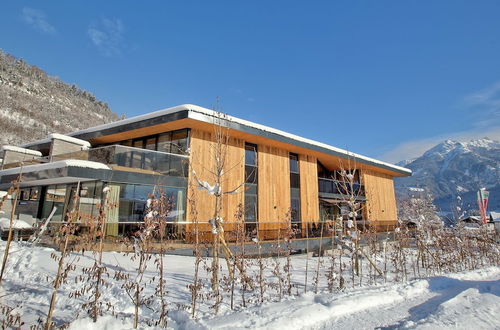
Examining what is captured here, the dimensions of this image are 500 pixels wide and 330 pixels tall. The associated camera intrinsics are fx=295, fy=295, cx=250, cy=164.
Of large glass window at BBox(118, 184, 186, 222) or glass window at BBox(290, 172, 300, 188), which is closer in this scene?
large glass window at BBox(118, 184, 186, 222)

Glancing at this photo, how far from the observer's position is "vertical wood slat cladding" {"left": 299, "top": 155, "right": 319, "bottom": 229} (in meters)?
19.8

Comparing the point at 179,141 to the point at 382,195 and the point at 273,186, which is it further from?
the point at 382,195

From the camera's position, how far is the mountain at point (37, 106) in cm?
4753

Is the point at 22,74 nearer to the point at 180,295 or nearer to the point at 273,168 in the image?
the point at 273,168

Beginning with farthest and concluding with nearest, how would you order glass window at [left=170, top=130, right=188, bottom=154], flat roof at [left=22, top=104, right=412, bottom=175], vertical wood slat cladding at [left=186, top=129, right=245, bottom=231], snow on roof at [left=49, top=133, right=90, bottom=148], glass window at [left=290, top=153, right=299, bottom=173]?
glass window at [left=290, top=153, right=299, bottom=173] → snow on roof at [left=49, top=133, right=90, bottom=148] → glass window at [left=170, top=130, right=188, bottom=154] → vertical wood slat cladding at [left=186, top=129, right=245, bottom=231] → flat roof at [left=22, top=104, right=412, bottom=175]

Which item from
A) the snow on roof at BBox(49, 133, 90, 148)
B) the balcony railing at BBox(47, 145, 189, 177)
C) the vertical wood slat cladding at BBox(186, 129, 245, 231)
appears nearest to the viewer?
the balcony railing at BBox(47, 145, 189, 177)

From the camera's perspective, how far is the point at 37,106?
5688 cm

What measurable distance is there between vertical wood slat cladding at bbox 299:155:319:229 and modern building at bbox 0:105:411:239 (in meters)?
0.07

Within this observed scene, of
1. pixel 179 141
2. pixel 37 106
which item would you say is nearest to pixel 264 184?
pixel 179 141

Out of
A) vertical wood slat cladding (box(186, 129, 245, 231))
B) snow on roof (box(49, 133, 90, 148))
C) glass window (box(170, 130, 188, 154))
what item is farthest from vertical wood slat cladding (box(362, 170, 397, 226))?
snow on roof (box(49, 133, 90, 148))

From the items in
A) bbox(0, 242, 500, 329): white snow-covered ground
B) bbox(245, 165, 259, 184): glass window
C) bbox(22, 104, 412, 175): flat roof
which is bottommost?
bbox(0, 242, 500, 329): white snow-covered ground

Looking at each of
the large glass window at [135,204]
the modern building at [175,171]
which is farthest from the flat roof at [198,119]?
the large glass window at [135,204]

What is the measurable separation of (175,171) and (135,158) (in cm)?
188

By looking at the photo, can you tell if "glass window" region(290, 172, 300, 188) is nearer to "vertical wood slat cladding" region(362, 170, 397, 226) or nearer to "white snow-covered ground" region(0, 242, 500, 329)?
"vertical wood slat cladding" region(362, 170, 397, 226)
